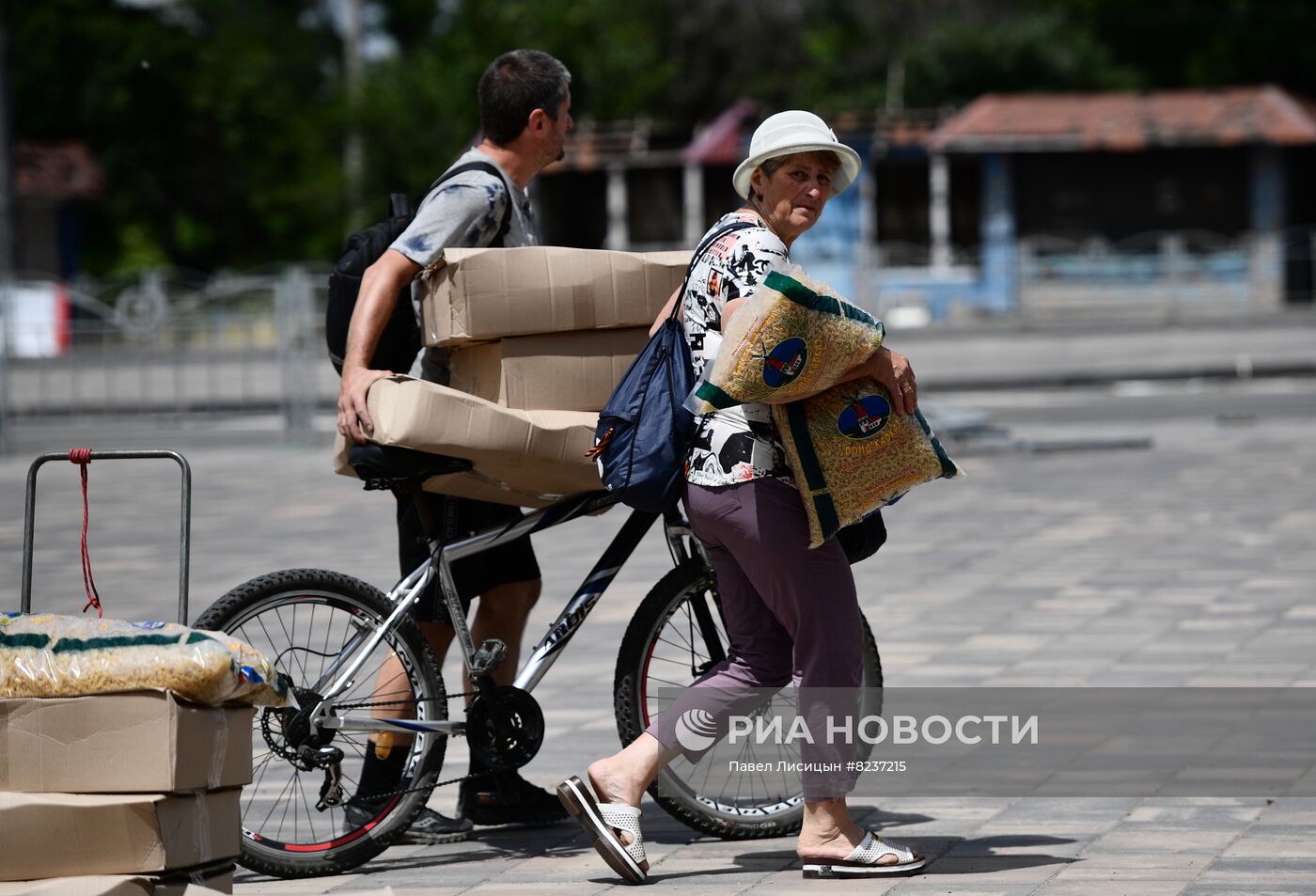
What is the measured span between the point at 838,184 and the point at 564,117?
0.87 metres

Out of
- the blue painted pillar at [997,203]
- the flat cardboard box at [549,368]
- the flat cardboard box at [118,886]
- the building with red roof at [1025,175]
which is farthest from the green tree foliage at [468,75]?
the flat cardboard box at [118,886]

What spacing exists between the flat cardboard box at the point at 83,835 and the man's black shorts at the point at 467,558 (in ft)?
4.04

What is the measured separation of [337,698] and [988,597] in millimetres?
4424

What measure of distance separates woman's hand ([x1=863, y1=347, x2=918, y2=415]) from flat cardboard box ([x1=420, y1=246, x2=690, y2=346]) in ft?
2.56

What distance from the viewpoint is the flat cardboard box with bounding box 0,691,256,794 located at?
3627 mm

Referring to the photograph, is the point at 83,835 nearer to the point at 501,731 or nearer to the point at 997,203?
the point at 501,731

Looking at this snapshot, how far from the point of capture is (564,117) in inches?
194

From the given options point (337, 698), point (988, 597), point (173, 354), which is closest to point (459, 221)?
point (337, 698)

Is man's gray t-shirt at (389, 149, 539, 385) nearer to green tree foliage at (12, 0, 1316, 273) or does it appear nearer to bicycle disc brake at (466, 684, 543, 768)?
bicycle disc brake at (466, 684, 543, 768)

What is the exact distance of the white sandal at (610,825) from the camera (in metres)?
4.31

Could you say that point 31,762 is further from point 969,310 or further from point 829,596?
point 969,310

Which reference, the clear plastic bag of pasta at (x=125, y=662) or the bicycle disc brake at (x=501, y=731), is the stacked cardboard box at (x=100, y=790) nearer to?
the clear plastic bag of pasta at (x=125, y=662)

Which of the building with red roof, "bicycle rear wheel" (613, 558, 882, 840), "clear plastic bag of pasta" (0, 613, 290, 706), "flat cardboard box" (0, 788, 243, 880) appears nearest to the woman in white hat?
"bicycle rear wheel" (613, 558, 882, 840)

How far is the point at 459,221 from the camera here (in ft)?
15.6
